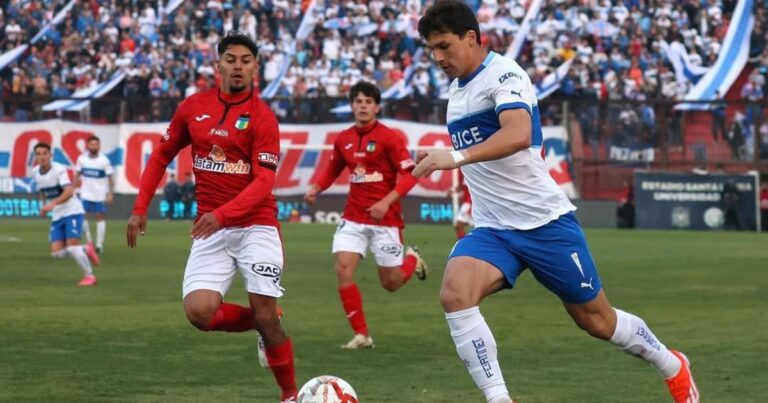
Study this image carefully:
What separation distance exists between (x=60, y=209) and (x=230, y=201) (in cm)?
1231

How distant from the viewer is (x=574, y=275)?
8180 millimetres

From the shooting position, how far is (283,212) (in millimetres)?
36219

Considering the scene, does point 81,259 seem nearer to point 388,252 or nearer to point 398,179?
point 388,252

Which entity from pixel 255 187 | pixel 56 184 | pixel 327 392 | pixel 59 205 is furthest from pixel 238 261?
pixel 56 184

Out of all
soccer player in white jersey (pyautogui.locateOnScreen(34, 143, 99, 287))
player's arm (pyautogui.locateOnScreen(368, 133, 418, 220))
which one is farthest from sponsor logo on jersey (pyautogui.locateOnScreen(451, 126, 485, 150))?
soccer player in white jersey (pyautogui.locateOnScreen(34, 143, 99, 287))

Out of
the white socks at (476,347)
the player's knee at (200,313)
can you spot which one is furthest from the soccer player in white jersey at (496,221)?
the player's knee at (200,313)

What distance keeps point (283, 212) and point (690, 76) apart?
11880 millimetres

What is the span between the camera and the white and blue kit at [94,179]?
27906 mm

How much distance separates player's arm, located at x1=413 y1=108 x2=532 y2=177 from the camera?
7.21 metres

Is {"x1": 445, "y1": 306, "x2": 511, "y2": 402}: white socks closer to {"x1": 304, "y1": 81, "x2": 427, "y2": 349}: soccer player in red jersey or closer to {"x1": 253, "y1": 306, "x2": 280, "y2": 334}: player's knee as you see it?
{"x1": 253, "y1": 306, "x2": 280, "y2": 334}: player's knee

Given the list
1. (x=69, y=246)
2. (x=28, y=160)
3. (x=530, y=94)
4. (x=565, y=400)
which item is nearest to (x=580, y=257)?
(x=530, y=94)

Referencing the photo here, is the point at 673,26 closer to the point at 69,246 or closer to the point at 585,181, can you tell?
the point at 585,181

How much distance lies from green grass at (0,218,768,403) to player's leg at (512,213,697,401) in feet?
5.01

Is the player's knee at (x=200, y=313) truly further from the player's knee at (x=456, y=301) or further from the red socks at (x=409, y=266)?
the red socks at (x=409, y=266)
